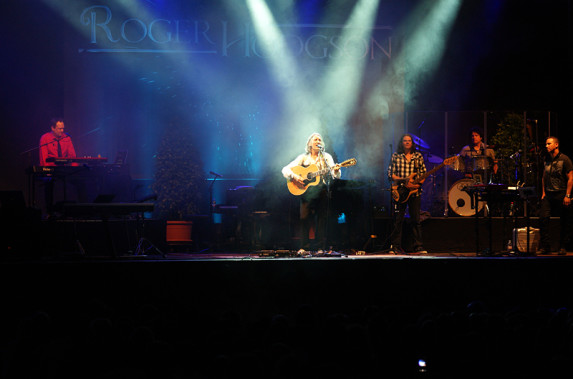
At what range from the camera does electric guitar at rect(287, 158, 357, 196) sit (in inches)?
344

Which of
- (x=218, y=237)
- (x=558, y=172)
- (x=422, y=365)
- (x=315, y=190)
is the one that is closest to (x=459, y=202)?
(x=558, y=172)

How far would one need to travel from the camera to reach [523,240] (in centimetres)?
898

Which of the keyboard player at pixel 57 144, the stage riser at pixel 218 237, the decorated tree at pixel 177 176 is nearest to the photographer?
the stage riser at pixel 218 237

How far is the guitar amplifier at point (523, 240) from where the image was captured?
8.89m

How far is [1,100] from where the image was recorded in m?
12.1

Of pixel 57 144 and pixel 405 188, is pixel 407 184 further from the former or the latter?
pixel 57 144

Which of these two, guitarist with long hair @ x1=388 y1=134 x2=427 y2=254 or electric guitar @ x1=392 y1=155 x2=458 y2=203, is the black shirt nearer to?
electric guitar @ x1=392 y1=155 x2=458 y2=203

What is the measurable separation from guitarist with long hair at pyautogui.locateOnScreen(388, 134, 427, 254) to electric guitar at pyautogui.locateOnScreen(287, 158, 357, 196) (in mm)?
865

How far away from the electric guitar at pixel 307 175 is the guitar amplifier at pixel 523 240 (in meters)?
3.15

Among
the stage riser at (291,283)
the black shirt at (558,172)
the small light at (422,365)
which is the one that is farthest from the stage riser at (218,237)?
the small light at (422,365)

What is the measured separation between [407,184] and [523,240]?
2262mm

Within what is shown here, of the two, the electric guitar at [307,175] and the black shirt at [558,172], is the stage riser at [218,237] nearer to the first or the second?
the black shirt at [558,172]

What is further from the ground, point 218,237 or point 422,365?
point 218,237

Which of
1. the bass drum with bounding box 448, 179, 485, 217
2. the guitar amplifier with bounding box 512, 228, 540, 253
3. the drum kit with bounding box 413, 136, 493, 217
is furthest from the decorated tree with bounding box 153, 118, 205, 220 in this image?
the guitar amplifier with bounding box 512, 228, 540, 253
